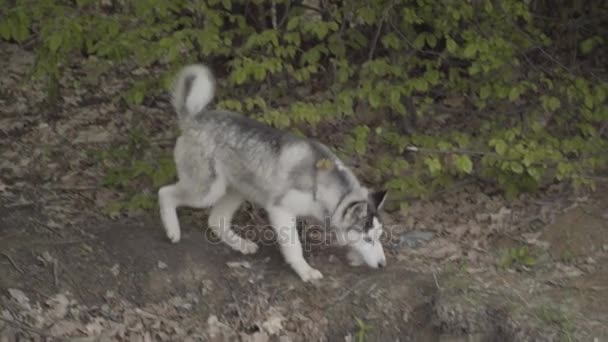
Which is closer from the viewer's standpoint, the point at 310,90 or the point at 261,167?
the point at 261,167

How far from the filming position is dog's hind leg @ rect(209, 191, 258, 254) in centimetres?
550

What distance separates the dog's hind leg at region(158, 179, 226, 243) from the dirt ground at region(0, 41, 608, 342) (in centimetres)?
14

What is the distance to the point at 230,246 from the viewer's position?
5.50 meters

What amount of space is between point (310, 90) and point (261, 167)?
264 centimetres

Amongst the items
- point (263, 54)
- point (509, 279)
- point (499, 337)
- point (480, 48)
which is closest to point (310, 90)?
point (263, 54)

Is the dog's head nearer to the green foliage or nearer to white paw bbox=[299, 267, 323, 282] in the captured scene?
white paw bbox=[299, 267, 323, 282]

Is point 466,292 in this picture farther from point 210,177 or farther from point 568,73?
point 568,73

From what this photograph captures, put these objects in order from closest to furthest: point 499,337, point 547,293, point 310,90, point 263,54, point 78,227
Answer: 1. point 499,337
2. point 547,293
3. point 78,227
4. point 263,54
5. point 310,90

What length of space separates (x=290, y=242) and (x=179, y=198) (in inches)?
36.7

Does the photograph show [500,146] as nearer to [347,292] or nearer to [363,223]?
[363,223]

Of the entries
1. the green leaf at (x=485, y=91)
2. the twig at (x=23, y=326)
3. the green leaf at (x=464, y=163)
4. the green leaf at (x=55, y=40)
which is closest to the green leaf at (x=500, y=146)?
the green leaf at (x=464, y=163)

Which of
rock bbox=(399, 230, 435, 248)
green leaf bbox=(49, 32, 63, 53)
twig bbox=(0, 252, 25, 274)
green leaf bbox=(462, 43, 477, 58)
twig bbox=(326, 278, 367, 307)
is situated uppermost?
green leaf bbox=(49, 32, 63, 53)

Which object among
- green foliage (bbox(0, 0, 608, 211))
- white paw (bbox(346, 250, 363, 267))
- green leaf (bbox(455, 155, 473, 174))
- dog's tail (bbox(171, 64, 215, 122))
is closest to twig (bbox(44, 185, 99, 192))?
green foliage (bbox(0, 0, 608, 211))

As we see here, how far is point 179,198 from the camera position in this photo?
17.3 feet
